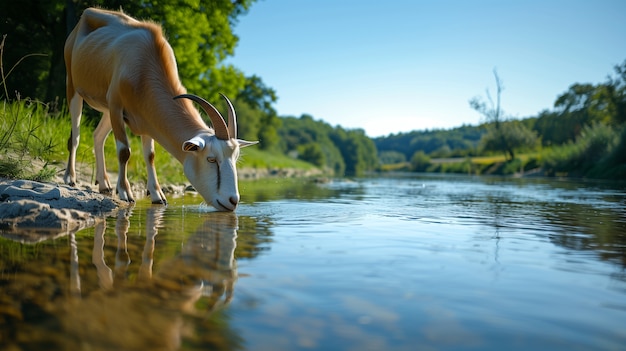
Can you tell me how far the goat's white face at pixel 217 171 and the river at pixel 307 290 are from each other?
0.92m

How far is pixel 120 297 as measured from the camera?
6.52 feet

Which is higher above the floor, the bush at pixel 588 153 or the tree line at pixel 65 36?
the tree line at pixel 65 36

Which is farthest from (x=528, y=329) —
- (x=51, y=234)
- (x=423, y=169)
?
(x=423, y=169)

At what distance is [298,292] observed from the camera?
2.16m

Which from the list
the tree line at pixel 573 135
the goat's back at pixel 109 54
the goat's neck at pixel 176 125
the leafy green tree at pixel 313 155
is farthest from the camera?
the leafy green tree at pixel 313 155

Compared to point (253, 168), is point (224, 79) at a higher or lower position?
higher

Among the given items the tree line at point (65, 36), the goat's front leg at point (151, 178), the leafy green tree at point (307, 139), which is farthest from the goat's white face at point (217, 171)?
the leafy green tree at point (307, 139)

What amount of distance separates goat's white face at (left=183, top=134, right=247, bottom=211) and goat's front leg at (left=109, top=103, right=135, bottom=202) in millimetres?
1521

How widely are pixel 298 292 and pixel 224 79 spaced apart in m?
21.4

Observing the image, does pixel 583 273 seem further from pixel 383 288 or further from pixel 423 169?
pixel 423 169

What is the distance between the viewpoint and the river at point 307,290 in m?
1.61

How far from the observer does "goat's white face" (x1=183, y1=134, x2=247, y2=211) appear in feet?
16.5

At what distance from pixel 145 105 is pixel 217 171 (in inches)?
60.2

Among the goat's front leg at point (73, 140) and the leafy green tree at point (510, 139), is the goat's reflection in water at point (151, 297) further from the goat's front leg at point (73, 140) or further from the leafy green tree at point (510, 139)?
the leafy green tree at point (510, 139)
